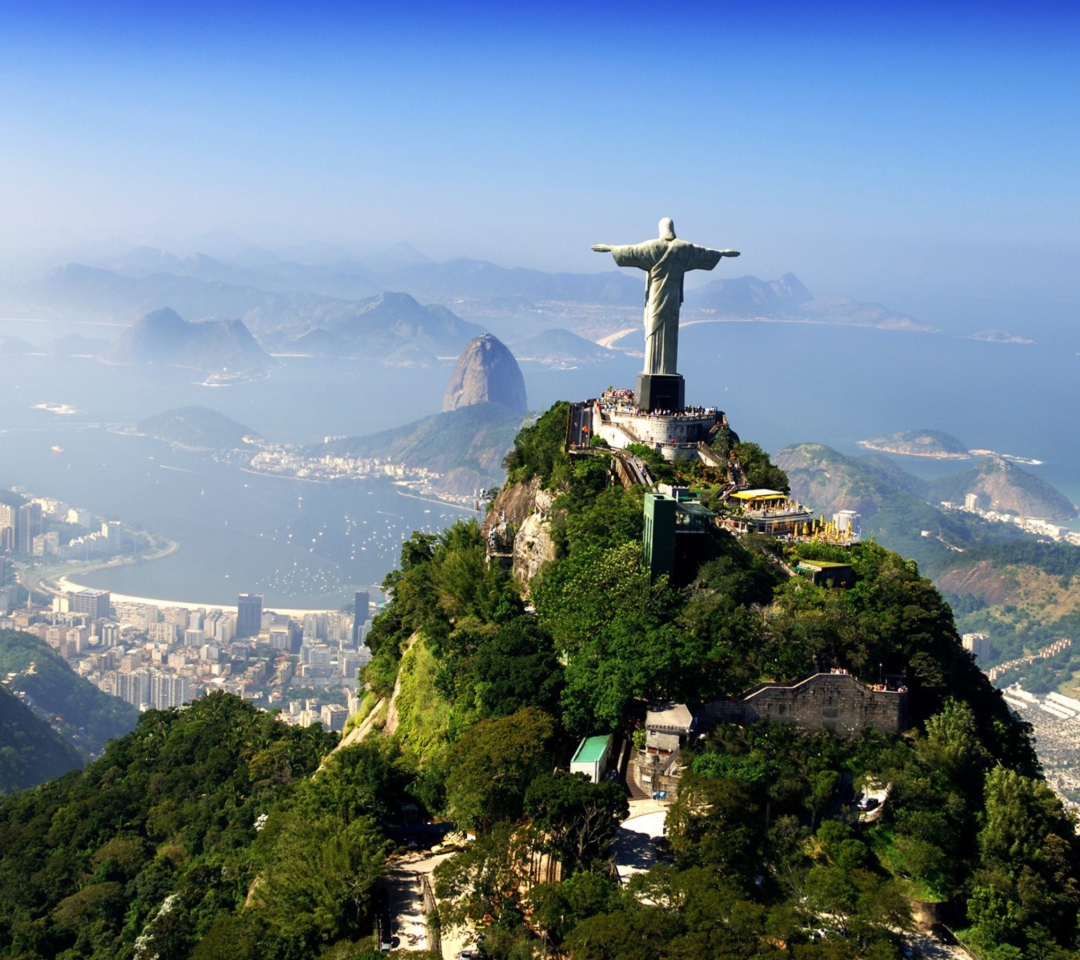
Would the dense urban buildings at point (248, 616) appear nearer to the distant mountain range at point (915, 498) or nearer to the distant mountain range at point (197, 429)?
the distant mountain range at point (915, 498)

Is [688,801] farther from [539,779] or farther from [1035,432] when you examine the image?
[1035,432]

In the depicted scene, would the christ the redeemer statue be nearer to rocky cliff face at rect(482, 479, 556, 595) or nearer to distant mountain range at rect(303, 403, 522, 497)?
rocky cliff face at rect(482, 479, 556, 595)

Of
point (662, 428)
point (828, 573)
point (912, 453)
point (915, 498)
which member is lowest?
point (912, 453)

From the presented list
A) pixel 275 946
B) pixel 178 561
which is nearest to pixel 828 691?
pixel 275 946

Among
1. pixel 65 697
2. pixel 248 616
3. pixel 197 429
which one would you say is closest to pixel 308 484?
pixel 197 429

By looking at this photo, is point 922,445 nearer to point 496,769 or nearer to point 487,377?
point 487,377

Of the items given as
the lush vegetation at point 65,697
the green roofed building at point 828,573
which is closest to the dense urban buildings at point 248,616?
the lush vegetation at point 65,697
